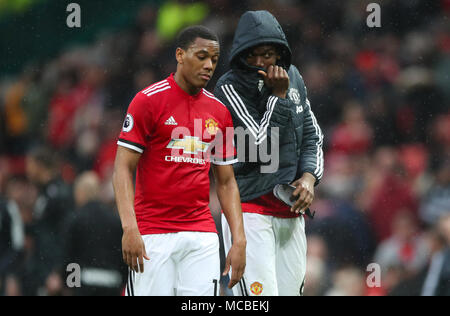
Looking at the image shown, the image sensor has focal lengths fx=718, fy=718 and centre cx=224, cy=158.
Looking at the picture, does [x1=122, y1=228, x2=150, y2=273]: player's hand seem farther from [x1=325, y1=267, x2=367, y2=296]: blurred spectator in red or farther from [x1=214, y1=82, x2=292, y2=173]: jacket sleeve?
[x1=325, y1=267, x2=367, y2=296]: blurred spectator in red

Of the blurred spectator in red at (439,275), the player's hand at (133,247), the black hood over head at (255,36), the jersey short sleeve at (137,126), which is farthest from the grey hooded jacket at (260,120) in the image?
the blurred spectator in red at (439,275)

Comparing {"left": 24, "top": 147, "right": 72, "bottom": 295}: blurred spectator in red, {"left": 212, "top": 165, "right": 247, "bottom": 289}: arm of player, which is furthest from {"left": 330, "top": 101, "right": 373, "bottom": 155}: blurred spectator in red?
{"left": 212, "top": 165, "right": 247, "bottom": 289}: arm of player

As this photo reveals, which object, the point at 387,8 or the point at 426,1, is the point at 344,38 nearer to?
the point at 387,8

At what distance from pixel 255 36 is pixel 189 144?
0.84 m

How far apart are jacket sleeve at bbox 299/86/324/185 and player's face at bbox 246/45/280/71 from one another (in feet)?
1.04

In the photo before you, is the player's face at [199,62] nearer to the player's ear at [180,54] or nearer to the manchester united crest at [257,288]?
the player's ear at [180,54]

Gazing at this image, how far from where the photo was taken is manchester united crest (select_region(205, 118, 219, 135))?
366cm

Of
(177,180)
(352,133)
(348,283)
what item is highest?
(352,133)

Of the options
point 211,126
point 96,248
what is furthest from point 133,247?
point 96,248

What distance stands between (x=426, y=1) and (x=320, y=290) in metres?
3.80

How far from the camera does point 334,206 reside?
6.62m

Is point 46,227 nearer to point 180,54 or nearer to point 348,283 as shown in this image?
point 348,283

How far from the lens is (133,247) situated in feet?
10.9
